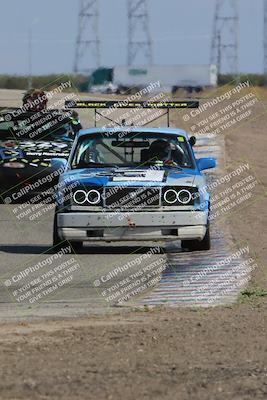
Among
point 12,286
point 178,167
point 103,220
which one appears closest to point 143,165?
point 178,167

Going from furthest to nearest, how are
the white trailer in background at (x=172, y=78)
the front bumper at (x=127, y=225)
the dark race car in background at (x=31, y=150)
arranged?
the white trailer in background at (x=172, y=78) → the dark race car in background at (x=31, y=150) → the front bumper at (x=127, y=225)

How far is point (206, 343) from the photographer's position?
310 inches

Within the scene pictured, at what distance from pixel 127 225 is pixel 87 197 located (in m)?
0.59

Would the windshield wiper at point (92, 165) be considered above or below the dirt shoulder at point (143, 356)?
below

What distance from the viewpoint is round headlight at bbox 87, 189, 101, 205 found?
524 inches

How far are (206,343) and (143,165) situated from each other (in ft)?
21.9

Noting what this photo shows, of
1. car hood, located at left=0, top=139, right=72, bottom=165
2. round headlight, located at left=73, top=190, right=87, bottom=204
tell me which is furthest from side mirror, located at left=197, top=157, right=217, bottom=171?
car hood, located at left=0, top=139, right=72, bottom=165

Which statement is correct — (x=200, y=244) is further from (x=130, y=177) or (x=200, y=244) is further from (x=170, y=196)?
(x=130, y=177)

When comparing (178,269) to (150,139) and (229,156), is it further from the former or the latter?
(229,156)

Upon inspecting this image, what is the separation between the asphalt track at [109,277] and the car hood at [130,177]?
2.98 feet

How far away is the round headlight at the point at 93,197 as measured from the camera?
13320mm

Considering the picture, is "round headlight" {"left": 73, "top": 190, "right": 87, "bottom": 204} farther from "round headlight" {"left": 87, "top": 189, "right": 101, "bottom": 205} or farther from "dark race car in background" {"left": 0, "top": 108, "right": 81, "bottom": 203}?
"dark race car in background" {"left": 0, "top": 108, "right": 81, "bottom": 203}

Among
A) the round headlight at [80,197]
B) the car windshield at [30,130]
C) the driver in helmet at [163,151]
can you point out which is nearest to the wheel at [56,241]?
the round headlight at [80,197]

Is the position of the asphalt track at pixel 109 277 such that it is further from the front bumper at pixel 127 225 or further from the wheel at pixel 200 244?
the front bumper at pixel 127 225
